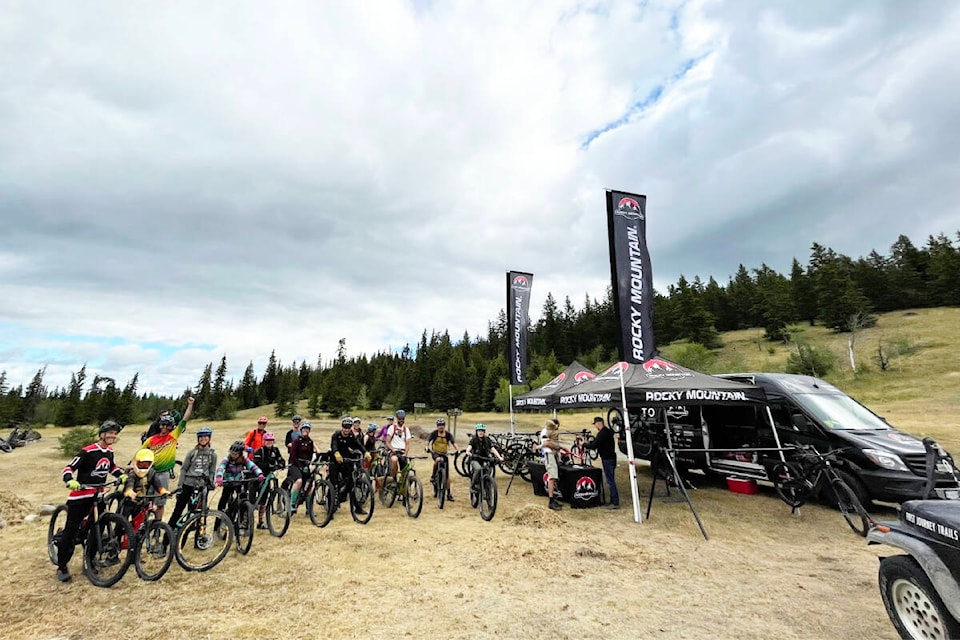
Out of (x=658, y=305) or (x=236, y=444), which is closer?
(x=236, y=444)

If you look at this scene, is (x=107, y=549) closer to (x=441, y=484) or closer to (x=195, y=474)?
(x=195, y=474)

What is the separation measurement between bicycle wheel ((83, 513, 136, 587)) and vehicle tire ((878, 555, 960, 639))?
780cm

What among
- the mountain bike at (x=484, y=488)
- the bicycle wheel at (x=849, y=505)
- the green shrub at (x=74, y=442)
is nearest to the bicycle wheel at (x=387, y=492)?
the mountain bike at (x=484, y=488)

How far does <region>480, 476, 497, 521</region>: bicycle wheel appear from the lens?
8.43 metres

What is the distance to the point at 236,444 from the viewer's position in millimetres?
6863

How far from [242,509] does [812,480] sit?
10.1 metres

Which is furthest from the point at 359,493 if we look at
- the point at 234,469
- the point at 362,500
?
the point at 234,469

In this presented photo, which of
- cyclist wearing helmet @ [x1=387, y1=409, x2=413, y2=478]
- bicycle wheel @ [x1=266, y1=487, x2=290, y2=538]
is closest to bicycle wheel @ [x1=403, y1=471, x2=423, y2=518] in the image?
cyclist wearing helmet @ [x1=387, y1=409, x2=413, y2=478]

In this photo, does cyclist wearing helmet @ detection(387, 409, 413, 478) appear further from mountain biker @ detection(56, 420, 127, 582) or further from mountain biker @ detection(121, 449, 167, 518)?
mountain biker @ detection(56, 420, 127, 582)

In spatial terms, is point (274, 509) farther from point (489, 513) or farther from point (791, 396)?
point (791, 396)

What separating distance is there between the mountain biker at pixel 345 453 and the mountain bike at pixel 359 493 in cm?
2

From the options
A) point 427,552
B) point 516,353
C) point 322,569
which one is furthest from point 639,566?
point 516,353

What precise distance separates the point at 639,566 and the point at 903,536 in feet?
9.90

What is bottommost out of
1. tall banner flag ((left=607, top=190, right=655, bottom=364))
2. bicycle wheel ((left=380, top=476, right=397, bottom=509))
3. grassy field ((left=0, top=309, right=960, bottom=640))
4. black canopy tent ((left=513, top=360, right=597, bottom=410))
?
grassy field ((left=0, top=309, right=960, bottom=640))
